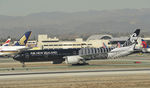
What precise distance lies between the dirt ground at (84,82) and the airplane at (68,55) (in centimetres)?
2252

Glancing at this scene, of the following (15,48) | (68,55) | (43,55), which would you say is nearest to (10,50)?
(15,48)

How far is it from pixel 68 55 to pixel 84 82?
27.9 m

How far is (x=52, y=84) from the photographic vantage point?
38.0 meters

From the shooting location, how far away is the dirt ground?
121 ft

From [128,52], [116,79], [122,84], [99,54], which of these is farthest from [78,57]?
[122,84]

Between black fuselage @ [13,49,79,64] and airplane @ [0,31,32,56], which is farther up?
airplane @ [0,31,32,56]

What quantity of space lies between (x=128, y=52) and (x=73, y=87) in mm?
37314

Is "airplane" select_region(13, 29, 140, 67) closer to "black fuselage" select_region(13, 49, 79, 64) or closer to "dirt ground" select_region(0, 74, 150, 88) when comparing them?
"black fuselage" select_region(13, 49, 79, 64)

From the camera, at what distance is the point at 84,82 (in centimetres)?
3928

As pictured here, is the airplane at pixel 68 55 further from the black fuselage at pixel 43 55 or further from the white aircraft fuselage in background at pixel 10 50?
the white aircraft fuselage in background at pixel 10 50

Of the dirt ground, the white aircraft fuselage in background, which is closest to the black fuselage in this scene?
the white aircraft fuselage in background

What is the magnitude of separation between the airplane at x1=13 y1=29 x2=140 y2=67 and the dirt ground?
2252cm

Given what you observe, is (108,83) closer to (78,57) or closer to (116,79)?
(116,79)

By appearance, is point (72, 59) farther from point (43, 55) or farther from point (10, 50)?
point (10, 50)
